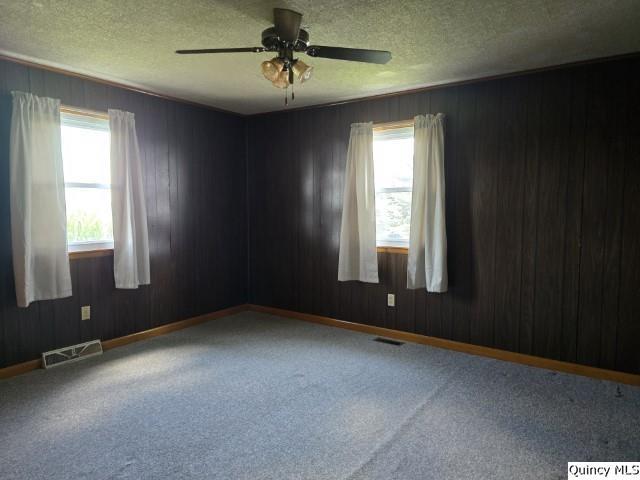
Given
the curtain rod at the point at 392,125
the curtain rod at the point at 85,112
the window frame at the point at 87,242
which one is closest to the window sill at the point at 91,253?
the window frame at the point at 87,242

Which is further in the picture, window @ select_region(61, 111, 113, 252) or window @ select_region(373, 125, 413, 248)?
window @ select_region(373, 125, 413, 248)

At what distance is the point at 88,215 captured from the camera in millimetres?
3730

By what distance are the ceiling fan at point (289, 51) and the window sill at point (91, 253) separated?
2.08 meters

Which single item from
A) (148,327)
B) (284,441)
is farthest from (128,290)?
(284,441)

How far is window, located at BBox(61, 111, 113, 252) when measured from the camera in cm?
360

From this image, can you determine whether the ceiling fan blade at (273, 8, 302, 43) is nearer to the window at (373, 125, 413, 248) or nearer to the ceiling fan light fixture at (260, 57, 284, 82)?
the ceiling fan light fixture at (260, 57, 284, 82)

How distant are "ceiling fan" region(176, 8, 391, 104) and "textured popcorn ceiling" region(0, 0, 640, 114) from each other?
89 millimetres

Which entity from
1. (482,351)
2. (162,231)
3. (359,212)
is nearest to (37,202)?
(162,231)

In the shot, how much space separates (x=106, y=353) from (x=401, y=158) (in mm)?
3246

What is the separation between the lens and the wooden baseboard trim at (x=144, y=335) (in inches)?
127

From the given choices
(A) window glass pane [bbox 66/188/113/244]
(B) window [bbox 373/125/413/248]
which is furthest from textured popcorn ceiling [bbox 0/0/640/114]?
(A) window glass pane [bbox 66/188/113/244]

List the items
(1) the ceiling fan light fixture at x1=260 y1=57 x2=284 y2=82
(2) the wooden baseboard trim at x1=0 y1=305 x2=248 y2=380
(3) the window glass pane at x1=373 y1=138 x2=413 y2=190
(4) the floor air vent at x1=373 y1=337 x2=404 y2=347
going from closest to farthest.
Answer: (1) the ceiling fan light fixture at x1=260 y1=57 x2=284 y2=82, (2) the wooden baseboard trim at x1=0 y1=305 x2=248 y2=380, (4) the floor air vent at x1=373 y1=337 x2=404 y2=347, (3) the window glass pane at x1=373 y1=138 x2=413 y2=190

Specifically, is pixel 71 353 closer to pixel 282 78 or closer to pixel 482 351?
pixel 282 78

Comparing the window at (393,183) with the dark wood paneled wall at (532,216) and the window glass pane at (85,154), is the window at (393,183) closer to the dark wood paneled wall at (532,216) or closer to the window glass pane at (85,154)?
the dark wood paneled wall at (532,216)
